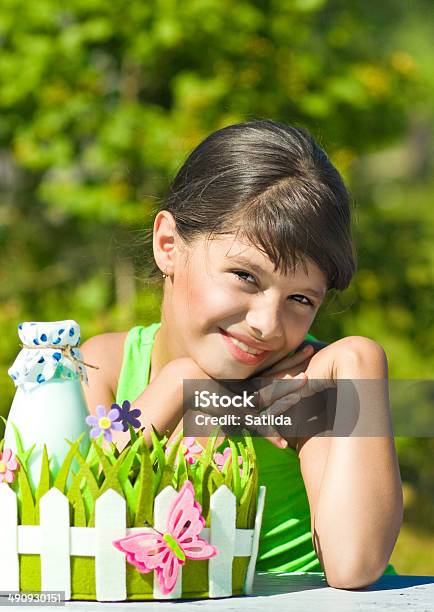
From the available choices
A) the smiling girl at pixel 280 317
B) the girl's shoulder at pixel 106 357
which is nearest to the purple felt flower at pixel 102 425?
the smiling girl at pixel 280 317

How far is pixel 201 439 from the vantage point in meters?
1.69

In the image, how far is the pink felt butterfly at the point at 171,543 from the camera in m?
1.31

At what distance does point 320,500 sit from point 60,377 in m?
0.48

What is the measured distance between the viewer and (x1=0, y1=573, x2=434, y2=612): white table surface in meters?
1.32

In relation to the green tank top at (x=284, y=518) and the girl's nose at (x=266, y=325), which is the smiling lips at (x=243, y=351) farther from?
the green tank top at (x=284, y=518)

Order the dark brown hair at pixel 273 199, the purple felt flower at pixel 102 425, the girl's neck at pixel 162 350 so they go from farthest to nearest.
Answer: the girl's neck at pixel 162 350 < the dark brown hair at pixel 273 199 < the purple felt flower at pixel 102 425

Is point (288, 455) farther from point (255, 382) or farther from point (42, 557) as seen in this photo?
point (42, 557)

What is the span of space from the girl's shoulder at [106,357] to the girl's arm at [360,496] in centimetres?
62

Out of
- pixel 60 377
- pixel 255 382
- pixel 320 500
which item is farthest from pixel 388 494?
pixel 60 377

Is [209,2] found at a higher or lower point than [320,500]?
higher

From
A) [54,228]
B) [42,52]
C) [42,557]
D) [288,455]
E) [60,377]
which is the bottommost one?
[42,557]

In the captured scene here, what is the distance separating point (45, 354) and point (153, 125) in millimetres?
2624

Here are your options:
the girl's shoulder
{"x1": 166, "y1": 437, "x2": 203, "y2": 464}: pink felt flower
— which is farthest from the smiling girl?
the girl's shoulder

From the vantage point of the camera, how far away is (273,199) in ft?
5.54
